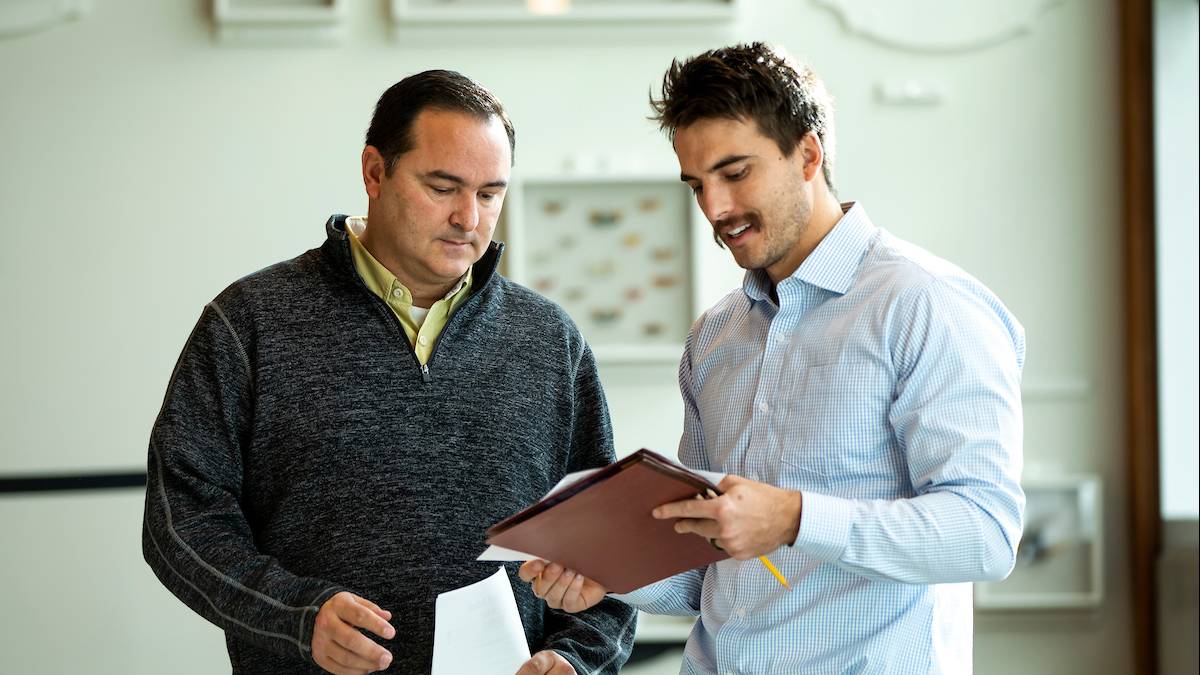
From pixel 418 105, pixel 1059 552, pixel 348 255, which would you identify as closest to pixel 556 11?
Answer: pixel 418 105

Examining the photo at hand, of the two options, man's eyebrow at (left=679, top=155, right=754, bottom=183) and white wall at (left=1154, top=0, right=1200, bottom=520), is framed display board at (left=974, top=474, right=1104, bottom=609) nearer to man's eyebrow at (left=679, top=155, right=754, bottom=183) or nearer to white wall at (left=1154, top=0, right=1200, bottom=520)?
white wall at (left=1154, top=0, right=1200, bottom=520)

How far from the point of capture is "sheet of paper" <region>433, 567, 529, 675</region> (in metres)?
1.63

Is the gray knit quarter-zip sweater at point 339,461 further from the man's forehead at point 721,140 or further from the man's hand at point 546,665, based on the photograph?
the man's forehead at point 721,140

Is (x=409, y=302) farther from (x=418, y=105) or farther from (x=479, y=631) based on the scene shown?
(x=479, y=631)

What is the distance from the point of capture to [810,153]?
165 cm

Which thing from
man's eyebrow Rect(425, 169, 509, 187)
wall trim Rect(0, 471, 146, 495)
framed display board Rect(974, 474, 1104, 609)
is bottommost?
framed display board Rect(974, 474, 1104, 609)

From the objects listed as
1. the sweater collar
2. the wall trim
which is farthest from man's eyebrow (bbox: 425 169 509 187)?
the wall trim

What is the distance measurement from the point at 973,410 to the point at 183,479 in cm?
102

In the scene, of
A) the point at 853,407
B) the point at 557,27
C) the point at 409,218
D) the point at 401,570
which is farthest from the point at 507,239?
the point at 853,407

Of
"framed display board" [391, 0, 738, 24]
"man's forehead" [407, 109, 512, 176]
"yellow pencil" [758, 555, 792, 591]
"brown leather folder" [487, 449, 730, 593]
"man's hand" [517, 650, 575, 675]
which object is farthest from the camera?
"framed display board" [391, 0, 738, 24]

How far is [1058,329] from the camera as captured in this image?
10.5ft

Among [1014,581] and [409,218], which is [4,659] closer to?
[409,218]

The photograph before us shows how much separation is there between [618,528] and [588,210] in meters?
1.77

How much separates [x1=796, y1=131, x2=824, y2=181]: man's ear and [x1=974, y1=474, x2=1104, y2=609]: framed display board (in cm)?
176
